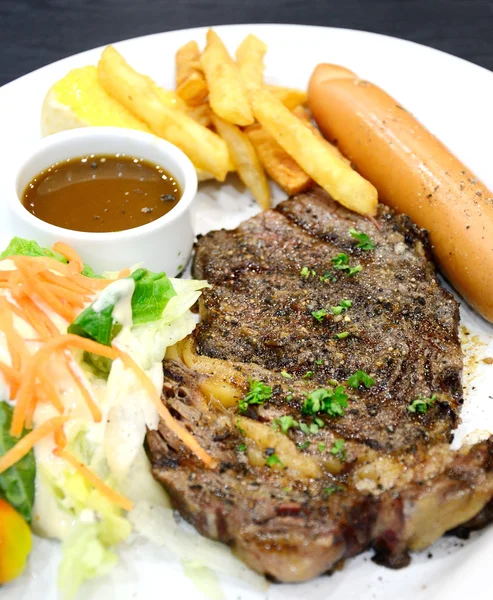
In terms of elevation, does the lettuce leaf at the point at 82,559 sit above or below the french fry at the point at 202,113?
below

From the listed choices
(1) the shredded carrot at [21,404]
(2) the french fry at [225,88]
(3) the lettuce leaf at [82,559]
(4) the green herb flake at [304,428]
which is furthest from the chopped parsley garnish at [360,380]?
(2) the french fry at [225,88]

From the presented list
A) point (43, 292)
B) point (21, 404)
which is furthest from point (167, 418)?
point (43, 292)

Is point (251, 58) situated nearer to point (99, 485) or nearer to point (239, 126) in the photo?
point (239, 126)

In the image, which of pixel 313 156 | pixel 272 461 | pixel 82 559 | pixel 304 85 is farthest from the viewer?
pixel 304 85

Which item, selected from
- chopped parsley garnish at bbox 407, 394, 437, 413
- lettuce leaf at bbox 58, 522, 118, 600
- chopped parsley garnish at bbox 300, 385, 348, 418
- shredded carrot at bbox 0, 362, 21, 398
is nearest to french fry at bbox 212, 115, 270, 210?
chopped parsley garnish at bbox 300, 385, 348, 418

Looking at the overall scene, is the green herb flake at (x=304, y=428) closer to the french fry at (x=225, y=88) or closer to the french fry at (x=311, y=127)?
the french fry at (x=311, y=127)

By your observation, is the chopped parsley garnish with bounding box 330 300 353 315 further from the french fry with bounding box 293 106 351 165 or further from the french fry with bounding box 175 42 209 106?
the french fry with bounding box 175 42 209 106
